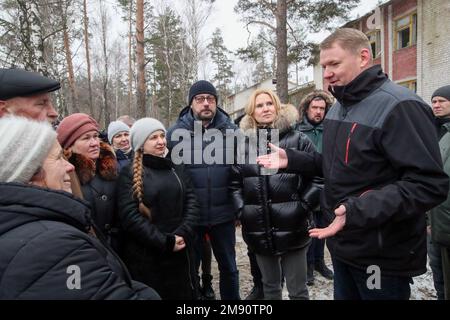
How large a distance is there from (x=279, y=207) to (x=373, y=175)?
1.10 m

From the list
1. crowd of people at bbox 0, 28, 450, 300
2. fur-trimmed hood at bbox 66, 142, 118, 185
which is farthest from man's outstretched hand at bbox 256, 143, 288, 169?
fur-trimmed hood at bbox 66, 142, 118, 185

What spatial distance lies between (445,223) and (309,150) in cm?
122

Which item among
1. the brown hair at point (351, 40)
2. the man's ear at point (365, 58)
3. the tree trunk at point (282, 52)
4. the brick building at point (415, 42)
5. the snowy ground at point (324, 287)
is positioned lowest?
the snowy ground at point (324, 287)

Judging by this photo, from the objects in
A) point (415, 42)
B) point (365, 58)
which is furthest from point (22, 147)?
point (415, 42)

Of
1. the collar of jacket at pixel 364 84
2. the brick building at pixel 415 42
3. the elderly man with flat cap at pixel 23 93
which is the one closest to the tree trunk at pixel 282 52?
the brick building at pixel 415 42

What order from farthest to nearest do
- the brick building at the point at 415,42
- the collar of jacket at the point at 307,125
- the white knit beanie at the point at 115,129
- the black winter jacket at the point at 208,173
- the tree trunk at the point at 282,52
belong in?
the brick building at the point at 415,42 → the tree trunk at the point at 282,52 → the white knit beanie at the point at 115,129 → the collar of jacket at the point at 307,125 → the black winter jacket at the point at 208,173

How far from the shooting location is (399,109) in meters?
1.62

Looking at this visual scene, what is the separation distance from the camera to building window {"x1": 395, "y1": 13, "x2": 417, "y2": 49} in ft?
51.4

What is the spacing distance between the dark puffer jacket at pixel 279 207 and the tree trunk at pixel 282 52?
7.07m

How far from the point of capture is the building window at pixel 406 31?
1567 cm

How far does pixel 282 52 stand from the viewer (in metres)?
9.66

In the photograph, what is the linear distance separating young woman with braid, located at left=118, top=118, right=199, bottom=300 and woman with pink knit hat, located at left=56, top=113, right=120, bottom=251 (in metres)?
0.10

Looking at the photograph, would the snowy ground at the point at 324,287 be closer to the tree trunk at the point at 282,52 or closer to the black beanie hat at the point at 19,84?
the black beanie hat at the point at 19,84

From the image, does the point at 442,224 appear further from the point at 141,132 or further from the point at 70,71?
the point at 70,71
